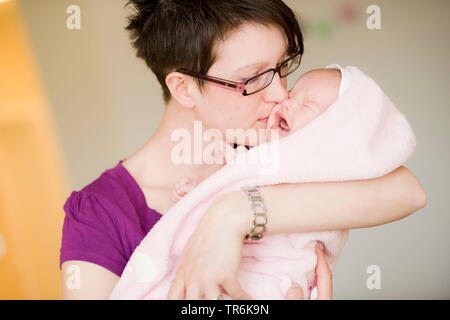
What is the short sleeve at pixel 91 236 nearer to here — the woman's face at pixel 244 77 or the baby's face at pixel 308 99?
the woman's face at pixel 244 77

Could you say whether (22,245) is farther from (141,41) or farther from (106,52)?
(141,41)

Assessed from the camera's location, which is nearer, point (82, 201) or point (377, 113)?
point (377, 113)

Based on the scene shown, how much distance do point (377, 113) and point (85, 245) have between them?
873mm

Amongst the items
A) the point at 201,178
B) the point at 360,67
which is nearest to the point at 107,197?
the point at 201,178

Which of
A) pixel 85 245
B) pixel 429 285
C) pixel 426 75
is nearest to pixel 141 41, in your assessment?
pixel 85 245

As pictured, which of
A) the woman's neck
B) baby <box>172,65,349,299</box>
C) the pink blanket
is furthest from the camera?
the woman's neck

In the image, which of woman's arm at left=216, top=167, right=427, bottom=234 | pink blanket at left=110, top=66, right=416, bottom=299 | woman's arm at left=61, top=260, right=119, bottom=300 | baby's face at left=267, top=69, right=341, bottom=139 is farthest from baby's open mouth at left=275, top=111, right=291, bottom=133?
woman's arm at left=61, top=260, right=119, bottom=300

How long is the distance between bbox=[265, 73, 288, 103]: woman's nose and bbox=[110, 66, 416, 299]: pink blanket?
162 mm

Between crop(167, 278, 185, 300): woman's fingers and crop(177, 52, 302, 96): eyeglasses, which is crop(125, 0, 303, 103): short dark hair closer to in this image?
crop(177, 52, 302, 96): eyeglasses

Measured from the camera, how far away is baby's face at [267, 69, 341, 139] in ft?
4.16

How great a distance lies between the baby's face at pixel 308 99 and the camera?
127 centimetres

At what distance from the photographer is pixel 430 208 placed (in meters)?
2.31

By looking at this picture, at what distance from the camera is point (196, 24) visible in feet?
4.34

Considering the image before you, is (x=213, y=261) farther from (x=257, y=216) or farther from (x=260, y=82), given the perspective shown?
(x=260, y=82)
